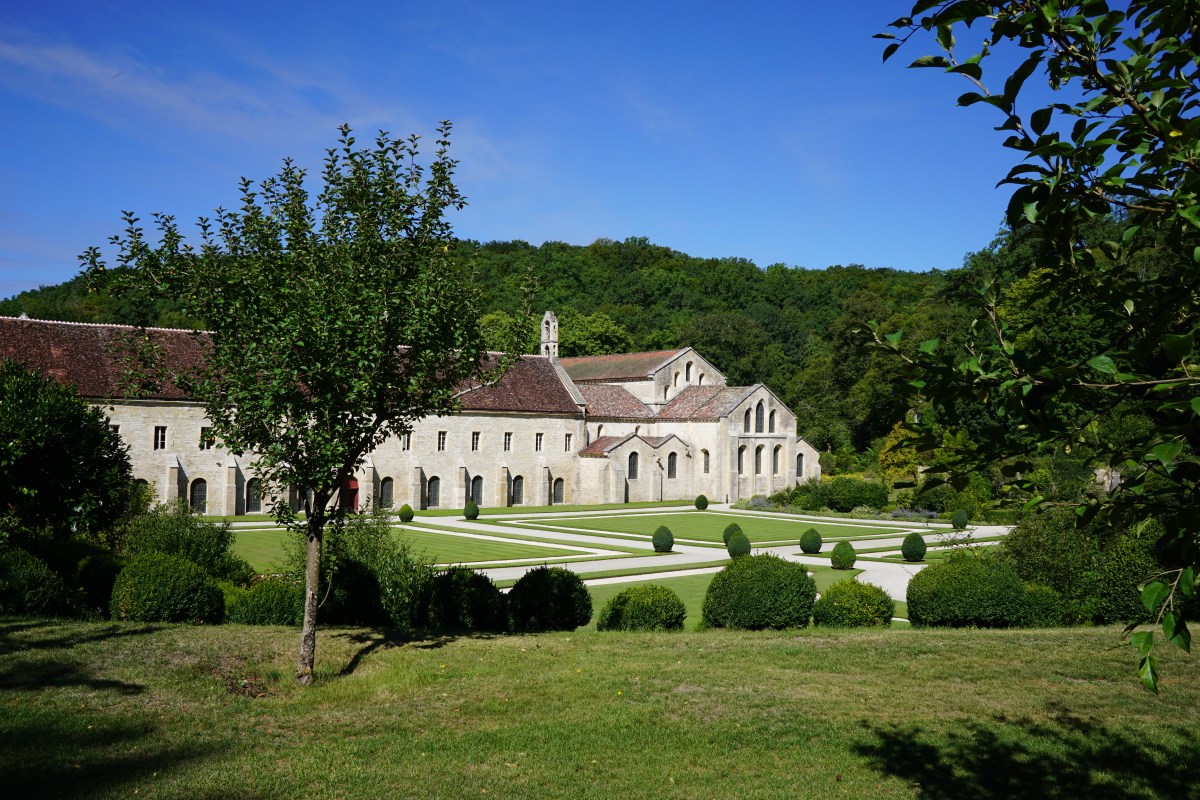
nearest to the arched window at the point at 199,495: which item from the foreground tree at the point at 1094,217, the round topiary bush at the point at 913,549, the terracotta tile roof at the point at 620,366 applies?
the terracotta tile roof at the point at 620,366

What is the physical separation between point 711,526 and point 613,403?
2003 centimetres

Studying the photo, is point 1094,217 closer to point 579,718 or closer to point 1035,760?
point 1035,760

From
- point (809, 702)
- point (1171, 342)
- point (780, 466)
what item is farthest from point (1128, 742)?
point (780, 466)

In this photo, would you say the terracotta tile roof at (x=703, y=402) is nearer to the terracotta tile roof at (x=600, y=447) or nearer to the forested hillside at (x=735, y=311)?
the terracotta tile roof at (x=600, y=447)

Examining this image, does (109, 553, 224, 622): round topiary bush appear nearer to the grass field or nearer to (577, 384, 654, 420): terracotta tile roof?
the grass field

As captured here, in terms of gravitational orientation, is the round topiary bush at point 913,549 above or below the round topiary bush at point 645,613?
below

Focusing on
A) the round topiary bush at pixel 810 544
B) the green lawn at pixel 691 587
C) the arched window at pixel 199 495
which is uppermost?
the arched window at pixel 199 495

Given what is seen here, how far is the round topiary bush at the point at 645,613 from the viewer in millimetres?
16906

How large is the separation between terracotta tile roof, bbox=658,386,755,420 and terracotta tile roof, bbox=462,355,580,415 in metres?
8.25

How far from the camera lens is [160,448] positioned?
43219 millimetres

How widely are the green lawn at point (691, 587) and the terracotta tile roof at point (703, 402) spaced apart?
103 feet

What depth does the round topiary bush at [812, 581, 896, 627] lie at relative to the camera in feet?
57.9

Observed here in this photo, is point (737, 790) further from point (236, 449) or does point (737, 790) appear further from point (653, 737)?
point (236, 449)

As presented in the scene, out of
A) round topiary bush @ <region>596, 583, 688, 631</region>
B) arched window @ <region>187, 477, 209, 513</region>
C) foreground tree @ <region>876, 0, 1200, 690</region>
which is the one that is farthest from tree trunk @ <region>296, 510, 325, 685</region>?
arched window @ <region>187, 477, 209, 513</region>
